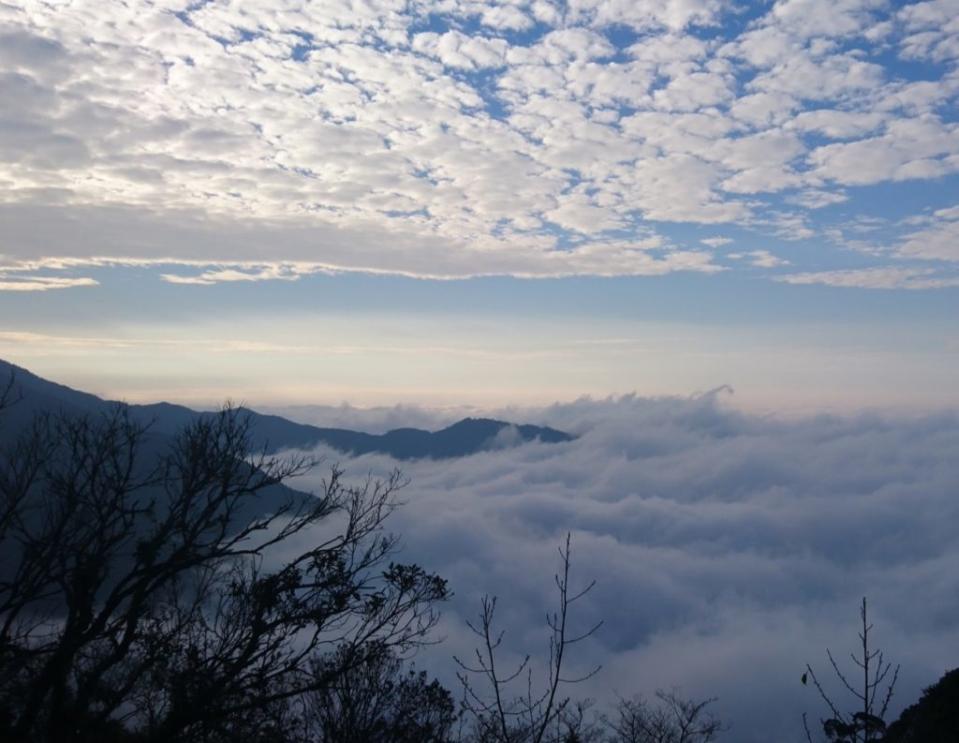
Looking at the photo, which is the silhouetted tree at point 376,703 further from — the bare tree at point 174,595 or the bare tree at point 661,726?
the bare tree at point 661,726

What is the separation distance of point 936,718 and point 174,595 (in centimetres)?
2092

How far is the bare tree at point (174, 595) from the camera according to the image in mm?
11297

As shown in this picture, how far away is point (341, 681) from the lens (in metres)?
13.3

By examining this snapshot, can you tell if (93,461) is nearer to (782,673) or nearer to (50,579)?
(50,579)

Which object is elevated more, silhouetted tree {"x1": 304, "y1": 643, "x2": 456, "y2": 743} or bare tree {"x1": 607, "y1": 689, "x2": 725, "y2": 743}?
silhouetted tree {"x1": 304, "y1": 643, "x2": 456, "y2": 743}

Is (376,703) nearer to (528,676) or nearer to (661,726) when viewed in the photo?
(661,726)

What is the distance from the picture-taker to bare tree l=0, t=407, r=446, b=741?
11.3 metres

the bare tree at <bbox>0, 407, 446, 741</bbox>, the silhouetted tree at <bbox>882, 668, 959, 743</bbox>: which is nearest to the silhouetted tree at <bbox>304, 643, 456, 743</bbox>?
the bare tree at <bbox>0, 407, 446, 741</bbox>

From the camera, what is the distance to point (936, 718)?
21.8 meters

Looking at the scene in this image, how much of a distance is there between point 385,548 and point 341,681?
2.58m

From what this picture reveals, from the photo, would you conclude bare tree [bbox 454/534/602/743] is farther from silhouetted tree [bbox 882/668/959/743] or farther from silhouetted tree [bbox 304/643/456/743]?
silhouetted tree [bbox 882/668/959/743]

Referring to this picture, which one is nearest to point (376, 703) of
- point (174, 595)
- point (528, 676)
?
point (174, 595)

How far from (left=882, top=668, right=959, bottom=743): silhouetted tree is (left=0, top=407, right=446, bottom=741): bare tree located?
1553cm

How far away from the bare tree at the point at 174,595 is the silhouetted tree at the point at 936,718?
15.5m
